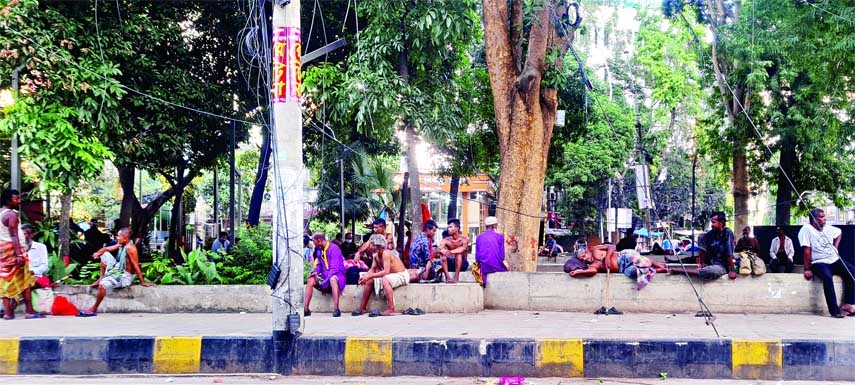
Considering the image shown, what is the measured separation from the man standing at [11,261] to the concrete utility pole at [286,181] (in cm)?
436

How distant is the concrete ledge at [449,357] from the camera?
24.0 ft

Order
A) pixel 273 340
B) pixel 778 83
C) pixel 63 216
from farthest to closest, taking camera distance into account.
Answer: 1. pixel 778 83
2. pixel 63 216
3. pixel 273 340

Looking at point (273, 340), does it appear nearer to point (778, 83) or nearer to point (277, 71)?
point (277, 71)

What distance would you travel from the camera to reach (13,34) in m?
11.6

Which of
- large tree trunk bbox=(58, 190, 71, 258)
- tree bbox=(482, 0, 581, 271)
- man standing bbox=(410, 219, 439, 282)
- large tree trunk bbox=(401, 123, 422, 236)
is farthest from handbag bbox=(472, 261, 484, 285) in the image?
large tree trunk bbox=(58, 190, 71, 258)

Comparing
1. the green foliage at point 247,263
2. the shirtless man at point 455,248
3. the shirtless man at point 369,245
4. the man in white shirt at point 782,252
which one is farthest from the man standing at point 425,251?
the man in white shirt at point 782,252

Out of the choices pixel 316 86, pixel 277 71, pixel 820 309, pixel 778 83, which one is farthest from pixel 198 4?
pixel 778 83

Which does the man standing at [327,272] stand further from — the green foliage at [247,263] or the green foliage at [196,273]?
the green foliage at [196,273]

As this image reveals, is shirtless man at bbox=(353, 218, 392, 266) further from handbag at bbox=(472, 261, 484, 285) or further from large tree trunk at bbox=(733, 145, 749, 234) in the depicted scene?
large tree trunk at bbox=(733, 145, 749, 234)

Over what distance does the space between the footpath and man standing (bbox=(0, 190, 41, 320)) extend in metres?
1.65

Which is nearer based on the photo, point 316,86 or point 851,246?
point 851,246

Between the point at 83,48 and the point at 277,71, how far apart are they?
6859mm

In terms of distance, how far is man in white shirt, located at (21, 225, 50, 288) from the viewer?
1069 cm

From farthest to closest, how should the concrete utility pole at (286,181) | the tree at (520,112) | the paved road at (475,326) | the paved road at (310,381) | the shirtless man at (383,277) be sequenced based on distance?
the tree at (520,112), the shirtless man at (383,277), the paved road at (475,326), the concrete utility pole at (286,181), the paved road at (310,381)
